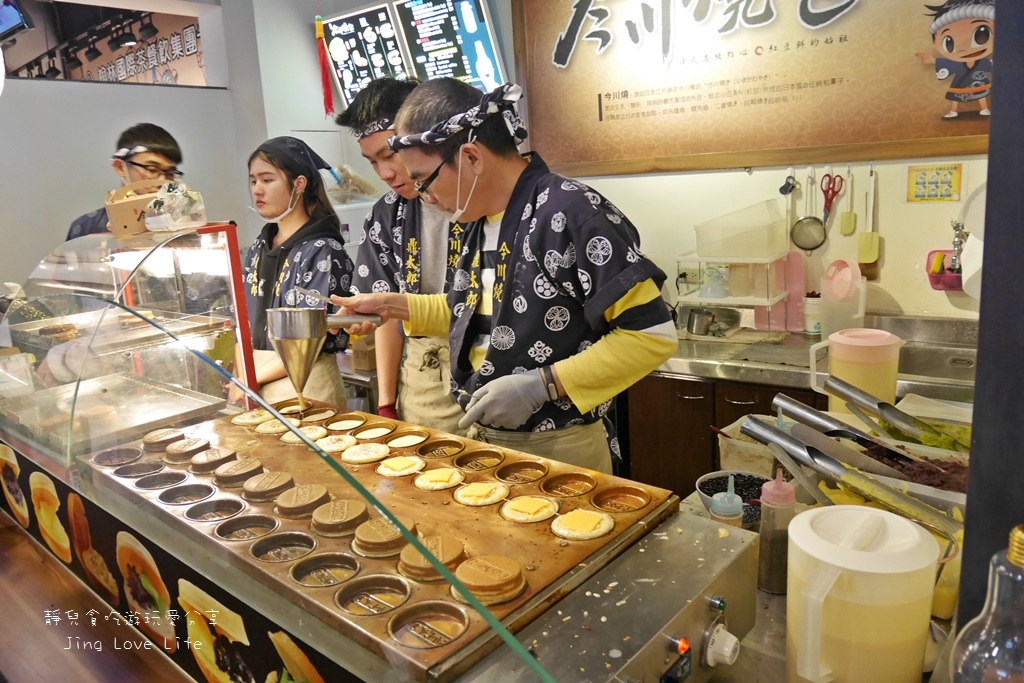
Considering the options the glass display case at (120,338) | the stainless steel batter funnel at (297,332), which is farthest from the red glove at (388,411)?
the stainless steel batter funnel at (297,332)

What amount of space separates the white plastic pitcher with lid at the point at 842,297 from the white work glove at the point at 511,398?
2162 mm

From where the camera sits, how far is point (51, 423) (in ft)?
5.53

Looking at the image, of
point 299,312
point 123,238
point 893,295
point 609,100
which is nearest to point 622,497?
point 299,312

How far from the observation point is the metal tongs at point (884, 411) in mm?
1516

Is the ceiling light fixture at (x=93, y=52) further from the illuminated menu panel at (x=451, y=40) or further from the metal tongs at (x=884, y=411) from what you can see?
the metal tongs at (x=884, y=411)

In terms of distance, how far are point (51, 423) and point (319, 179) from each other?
142 centimetres

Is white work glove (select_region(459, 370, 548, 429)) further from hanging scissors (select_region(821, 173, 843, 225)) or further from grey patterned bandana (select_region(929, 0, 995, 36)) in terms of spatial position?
grey patterned bandana (select_region(929, 0, 995, 36))

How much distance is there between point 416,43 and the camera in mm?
4402

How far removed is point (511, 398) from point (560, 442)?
24 cm

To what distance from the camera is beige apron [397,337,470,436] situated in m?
2.67

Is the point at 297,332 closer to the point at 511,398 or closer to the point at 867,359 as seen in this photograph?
the point at 511,398

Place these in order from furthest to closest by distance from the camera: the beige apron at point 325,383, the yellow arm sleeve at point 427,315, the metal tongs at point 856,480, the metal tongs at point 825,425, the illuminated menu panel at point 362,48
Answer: the illuminated menu panel at point 362,48, the beige apron at point 325,383, the yellow arm sleeve at point 427,315, the metal tongs at point 825,425, the metal tongs at point 856,480

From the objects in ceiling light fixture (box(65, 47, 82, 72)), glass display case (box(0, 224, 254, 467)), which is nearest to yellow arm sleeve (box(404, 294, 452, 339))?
glass display case (box(0, 224, 254, 467))

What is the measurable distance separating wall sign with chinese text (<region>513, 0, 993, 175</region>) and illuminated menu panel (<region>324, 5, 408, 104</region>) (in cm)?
87
